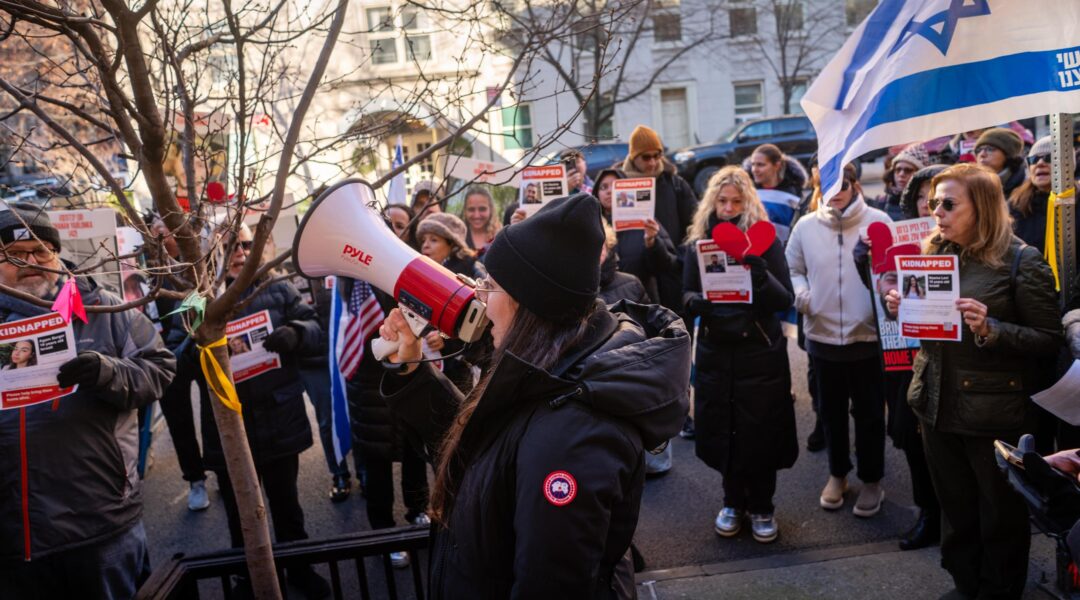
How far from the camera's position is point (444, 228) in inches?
175

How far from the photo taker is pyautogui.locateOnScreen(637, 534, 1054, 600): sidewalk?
3.72 meters

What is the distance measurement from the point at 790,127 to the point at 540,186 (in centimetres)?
1503

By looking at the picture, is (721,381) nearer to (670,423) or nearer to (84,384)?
(670,423)

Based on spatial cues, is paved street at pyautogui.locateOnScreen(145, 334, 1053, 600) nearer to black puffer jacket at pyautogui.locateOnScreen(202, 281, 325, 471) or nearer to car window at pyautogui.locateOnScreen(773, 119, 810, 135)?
black puffer jacket at pyautogui.locateOnScreen(202, 281, 325, 471)

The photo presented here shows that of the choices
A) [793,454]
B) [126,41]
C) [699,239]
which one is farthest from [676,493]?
[126,41]

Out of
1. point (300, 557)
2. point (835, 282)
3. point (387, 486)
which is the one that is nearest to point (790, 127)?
point (835, 282)

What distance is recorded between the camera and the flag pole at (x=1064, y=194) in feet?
10.9

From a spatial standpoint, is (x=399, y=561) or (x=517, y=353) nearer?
(x=517, y=353)

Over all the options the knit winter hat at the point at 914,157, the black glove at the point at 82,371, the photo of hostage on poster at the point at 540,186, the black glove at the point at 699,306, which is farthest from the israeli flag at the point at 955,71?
the knit winter hat at the point at 914,157

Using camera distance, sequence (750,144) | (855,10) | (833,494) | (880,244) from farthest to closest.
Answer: (855,10) → (750,144) → (833,494) → (880,244)

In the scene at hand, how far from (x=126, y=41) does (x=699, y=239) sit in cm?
324

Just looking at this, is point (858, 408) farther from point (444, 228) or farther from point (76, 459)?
point (76, 459)

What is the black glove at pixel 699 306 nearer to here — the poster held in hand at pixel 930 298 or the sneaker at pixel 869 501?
the poster held in hand at pixel 930 298

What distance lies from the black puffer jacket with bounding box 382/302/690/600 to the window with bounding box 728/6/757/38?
78.7ft
